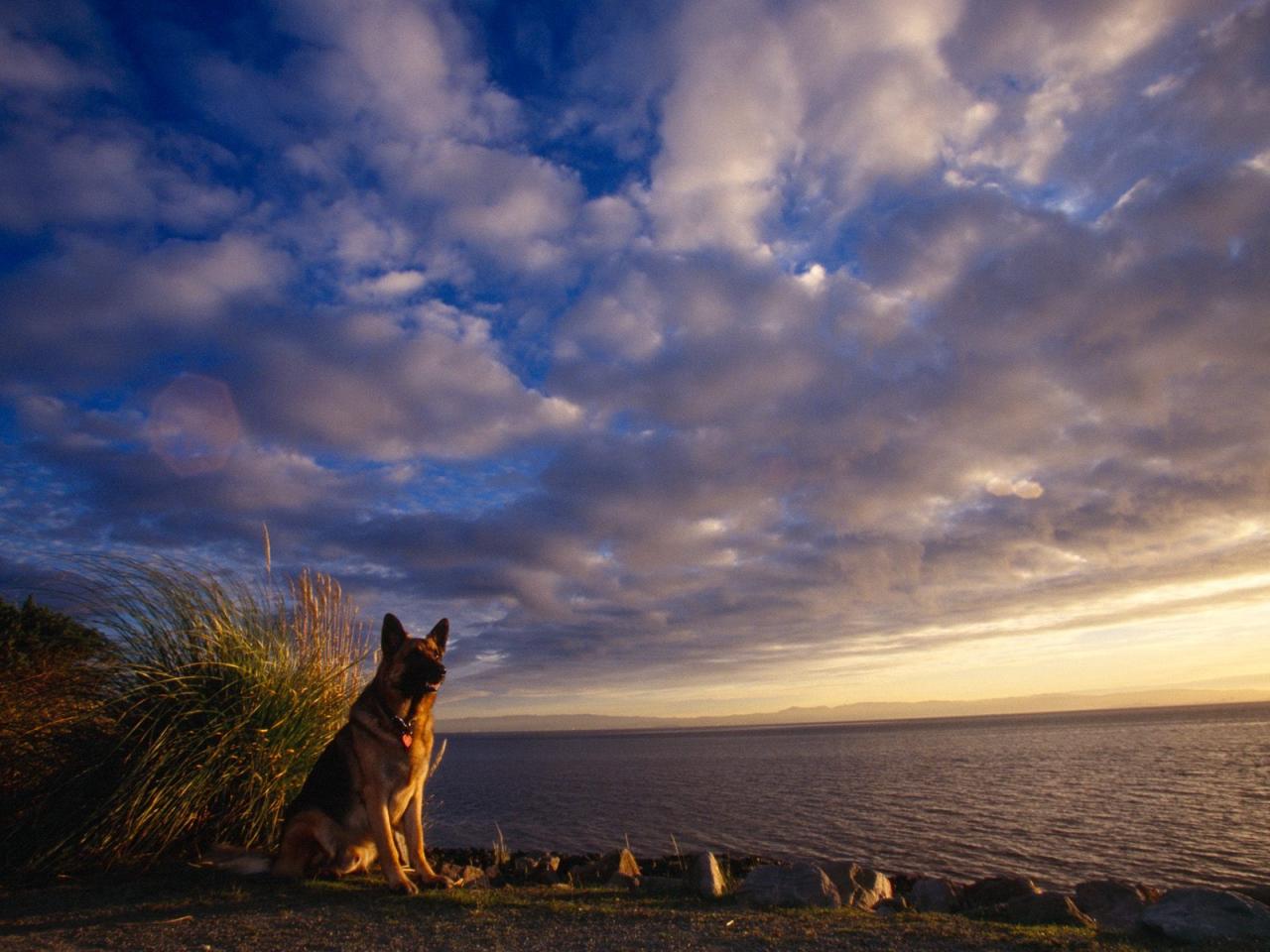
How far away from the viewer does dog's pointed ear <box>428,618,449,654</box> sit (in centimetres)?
765

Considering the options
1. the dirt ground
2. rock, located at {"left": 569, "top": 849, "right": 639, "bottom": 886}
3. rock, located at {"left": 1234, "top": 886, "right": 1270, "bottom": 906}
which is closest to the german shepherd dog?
the dirt ground

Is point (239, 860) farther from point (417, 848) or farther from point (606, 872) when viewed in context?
point (606, 872)

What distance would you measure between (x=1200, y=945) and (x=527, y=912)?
6.02 m

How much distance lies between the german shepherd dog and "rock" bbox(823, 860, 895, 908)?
17.3 ft

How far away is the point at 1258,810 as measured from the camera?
29.5 metres

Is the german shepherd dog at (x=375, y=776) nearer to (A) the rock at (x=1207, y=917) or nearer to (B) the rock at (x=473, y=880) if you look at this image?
(B) the rock at (x=473, y=880)

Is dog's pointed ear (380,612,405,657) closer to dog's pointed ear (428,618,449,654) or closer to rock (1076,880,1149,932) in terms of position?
dog's pointed ear (428,618,449,654)

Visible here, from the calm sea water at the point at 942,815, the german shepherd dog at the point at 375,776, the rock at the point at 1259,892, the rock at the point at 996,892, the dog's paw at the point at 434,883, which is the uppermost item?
the german shepherd dog at the point at 375,776

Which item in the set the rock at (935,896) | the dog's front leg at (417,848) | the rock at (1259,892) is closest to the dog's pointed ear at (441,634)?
the dog's front leg at (417,848)

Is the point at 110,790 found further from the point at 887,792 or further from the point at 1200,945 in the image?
the point at 887,792

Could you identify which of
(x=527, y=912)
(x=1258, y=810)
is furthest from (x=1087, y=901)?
(x=1258, y=810)

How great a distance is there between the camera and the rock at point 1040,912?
820 cm

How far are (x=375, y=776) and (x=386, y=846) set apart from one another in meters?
0.66

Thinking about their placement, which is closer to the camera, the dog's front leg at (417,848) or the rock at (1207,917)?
the rock at (1207,917)
